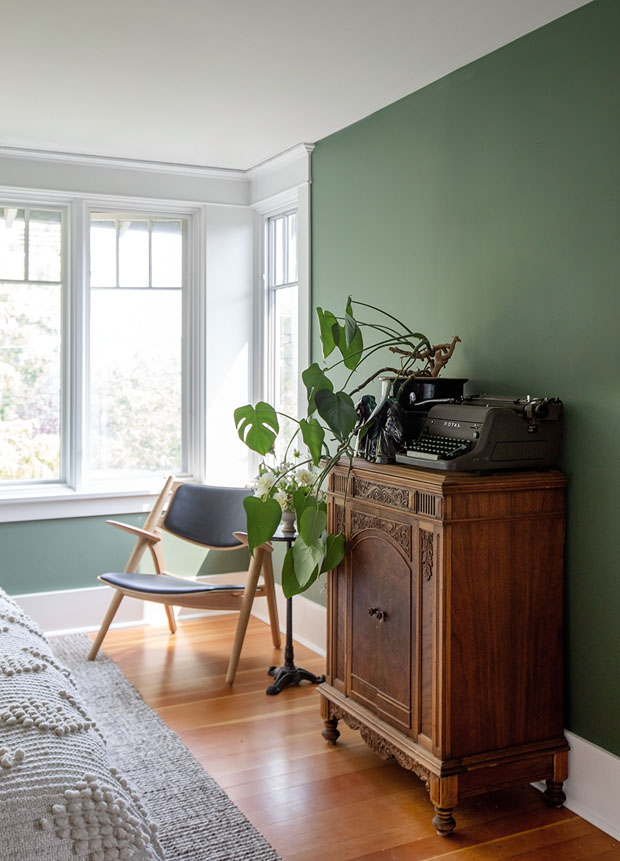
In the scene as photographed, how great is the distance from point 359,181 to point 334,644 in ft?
6.95

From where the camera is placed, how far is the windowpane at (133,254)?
4.85 meters

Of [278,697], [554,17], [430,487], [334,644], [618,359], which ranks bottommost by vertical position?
[278,697]

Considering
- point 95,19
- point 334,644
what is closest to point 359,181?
point 95,19

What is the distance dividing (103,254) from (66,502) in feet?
4.67

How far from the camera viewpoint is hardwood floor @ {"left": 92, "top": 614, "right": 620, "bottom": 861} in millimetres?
2504

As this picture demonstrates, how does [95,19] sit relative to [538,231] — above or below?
above

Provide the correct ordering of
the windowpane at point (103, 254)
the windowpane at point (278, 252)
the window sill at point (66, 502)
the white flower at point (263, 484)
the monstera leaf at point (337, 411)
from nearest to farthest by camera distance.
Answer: the monstera leaf at point (337, 411), the white flower at point (263, 484), the window sill at point (66, 502), the windowpane at point (103, 254), the windowpane at point (278, 252)

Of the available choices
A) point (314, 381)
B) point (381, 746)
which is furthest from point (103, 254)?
point (381, 746)

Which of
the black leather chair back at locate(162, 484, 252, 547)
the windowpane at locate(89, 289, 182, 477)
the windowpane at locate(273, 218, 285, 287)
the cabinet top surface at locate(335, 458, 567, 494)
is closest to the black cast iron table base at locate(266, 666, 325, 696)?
the black leather chair back at locate(162, 484, 252, 547)

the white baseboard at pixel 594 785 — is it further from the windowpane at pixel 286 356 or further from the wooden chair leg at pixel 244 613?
the windowpane at pixel 286 356

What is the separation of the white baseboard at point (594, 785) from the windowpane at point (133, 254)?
338 centimetres

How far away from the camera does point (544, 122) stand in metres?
2.82

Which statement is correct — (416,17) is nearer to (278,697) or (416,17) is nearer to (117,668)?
(278,697)

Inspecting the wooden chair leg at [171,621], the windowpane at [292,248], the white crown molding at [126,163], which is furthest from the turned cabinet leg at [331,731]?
the white crown molding at [126,163]
